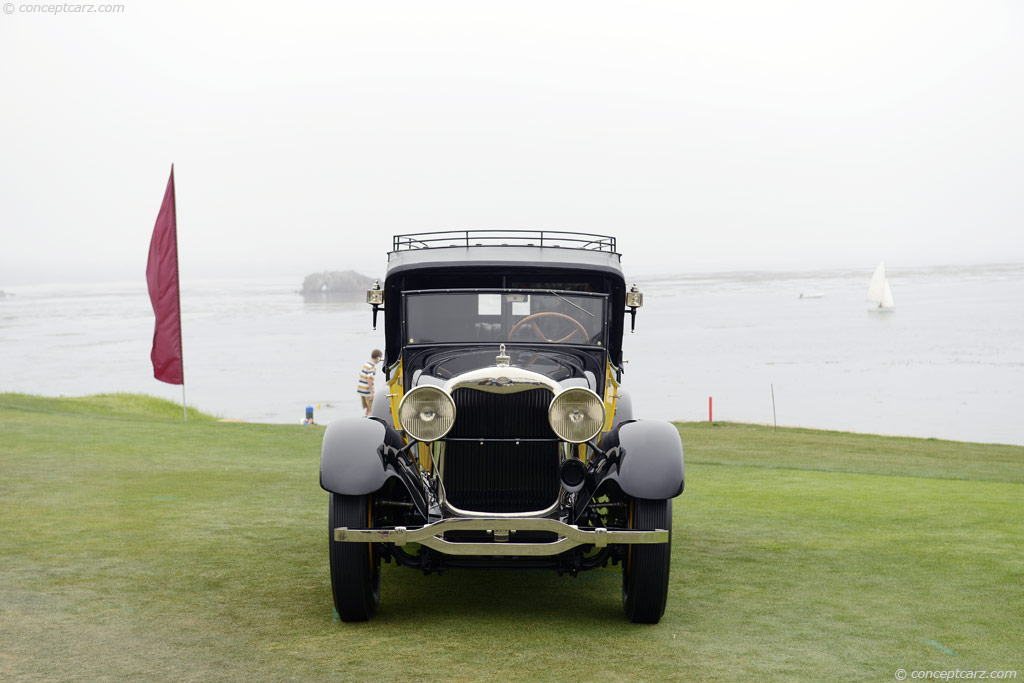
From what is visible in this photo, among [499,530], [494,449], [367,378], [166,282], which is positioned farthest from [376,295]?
[166,282]

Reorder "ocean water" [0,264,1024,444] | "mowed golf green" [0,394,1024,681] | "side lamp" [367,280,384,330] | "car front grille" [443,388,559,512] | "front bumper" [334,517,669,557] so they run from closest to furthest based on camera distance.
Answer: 1. "mowed golf green" [0,394,1024,681]
2. "front bumper" [334,517,669,557]
3. "car front grille" [443,388,559,512]
4. "side lamp" [367,280,384,330]
5. "ocean water" [0,264,1024,444]

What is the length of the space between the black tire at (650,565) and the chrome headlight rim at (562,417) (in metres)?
0.52

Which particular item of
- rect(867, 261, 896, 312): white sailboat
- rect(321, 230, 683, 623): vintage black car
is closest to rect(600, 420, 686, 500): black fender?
rect(321, 230, 683, 623): vintage black car

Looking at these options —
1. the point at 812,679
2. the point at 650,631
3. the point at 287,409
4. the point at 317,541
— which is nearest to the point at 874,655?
the point at 812,679

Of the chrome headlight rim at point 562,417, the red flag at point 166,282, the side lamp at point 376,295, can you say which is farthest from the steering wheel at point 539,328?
the red flag at point 166,282

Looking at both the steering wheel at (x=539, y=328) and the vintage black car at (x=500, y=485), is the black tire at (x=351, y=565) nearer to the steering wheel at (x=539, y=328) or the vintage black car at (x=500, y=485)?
the vintage black car at (x=500, y=485)

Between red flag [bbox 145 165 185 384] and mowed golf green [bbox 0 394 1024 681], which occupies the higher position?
red flag [bbox 145 165 185 384]

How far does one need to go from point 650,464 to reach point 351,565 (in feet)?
6.34

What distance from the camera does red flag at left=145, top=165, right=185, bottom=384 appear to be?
22.9 meters

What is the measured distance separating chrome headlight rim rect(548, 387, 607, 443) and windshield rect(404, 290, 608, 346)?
1.51 m

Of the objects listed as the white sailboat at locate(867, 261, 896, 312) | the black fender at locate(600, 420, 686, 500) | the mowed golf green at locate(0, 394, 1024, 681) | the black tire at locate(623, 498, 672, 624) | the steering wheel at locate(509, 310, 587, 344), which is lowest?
the mowed golf green at locate(0, 394, 1024, 681)

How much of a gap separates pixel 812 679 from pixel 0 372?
6420cm

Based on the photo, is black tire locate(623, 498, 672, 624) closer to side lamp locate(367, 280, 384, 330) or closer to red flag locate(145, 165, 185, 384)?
side lamp locate(367, 280, 384, 330)

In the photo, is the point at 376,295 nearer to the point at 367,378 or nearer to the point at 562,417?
the point at 562,417
